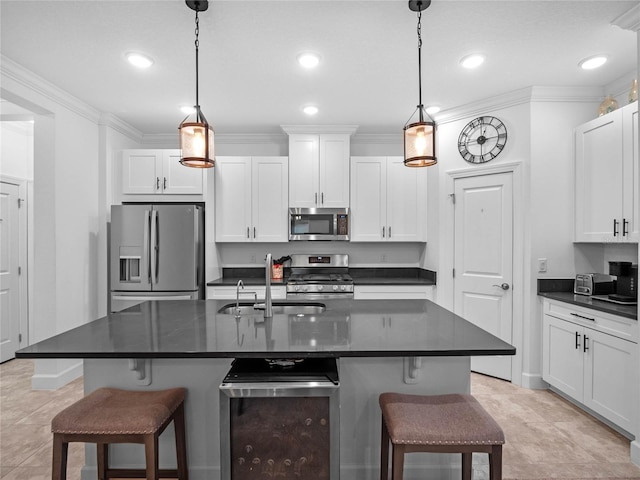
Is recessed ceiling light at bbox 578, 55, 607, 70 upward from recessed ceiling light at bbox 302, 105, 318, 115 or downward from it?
upward

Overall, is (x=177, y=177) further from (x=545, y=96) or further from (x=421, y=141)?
(x=545, y=96)

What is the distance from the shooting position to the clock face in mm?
3584

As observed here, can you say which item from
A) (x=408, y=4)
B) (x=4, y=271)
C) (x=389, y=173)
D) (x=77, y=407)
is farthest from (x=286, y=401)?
(x=4, y=271)

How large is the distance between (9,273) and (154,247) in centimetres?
186

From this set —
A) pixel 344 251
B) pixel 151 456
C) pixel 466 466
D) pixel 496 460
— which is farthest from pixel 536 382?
pixel 151 456

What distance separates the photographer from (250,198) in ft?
14.3

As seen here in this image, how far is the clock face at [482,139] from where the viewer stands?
3.58m

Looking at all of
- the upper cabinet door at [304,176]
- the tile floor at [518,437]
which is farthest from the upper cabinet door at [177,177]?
the tile floor at [518,437]

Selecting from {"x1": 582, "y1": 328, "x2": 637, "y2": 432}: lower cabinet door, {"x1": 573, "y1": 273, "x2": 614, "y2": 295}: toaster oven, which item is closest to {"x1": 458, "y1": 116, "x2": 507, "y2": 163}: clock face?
{"x1": 573, "y1": 273, "x2": 614, "y2": 295}: toaster oven

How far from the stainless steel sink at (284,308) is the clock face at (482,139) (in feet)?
7.59

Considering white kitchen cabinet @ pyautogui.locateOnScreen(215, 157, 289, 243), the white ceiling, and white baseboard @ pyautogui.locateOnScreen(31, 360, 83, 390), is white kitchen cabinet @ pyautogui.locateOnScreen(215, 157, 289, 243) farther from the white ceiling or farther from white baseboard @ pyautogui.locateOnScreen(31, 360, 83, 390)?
white baseboard @ pyautogui.locateOnScreen(31, 360, 83, 390)

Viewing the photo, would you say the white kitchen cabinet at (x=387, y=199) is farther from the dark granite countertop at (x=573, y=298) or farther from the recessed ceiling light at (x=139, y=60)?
the recessed ceiling light at (x=139, y=60)

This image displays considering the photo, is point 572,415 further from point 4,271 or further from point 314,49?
point 4,271

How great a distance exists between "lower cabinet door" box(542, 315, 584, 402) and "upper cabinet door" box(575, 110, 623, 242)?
759 mm
